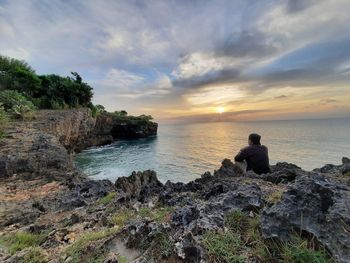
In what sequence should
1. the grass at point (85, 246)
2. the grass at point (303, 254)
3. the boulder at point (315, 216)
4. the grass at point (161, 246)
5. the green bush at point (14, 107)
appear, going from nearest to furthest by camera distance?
the grass at point (303, 254)
the boulder at point (315, 216)
the grass at point (161, 246)
the grass at point (85, 246)
the green bush at point (14, 107)

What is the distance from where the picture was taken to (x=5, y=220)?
409 centimetres

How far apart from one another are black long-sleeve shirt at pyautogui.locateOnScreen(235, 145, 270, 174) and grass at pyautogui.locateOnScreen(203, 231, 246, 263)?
12.8ft

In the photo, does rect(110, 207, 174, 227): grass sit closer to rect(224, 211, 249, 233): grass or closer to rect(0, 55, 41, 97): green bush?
rect(224, 211, 249, 233): grass

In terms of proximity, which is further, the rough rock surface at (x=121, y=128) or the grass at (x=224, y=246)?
the rough rock surface at (x=121, y=128)

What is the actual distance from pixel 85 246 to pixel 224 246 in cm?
171

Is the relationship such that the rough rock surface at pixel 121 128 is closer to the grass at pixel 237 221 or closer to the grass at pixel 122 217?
the grass at pixel 122 217

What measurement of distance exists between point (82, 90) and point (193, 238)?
3032cm

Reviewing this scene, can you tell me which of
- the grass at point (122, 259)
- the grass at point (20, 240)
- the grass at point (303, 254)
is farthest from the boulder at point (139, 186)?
the grass at point (303, 254)

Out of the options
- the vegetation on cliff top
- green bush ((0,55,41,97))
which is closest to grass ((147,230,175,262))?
the vegetation on cliff top

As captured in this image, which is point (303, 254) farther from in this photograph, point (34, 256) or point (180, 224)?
point (34, 256)

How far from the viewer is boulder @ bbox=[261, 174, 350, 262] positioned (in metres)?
2.05

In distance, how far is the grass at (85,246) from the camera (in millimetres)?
2650

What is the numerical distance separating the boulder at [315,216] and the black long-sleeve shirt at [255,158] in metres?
3.40

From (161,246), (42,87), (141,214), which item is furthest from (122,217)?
(42,87)
